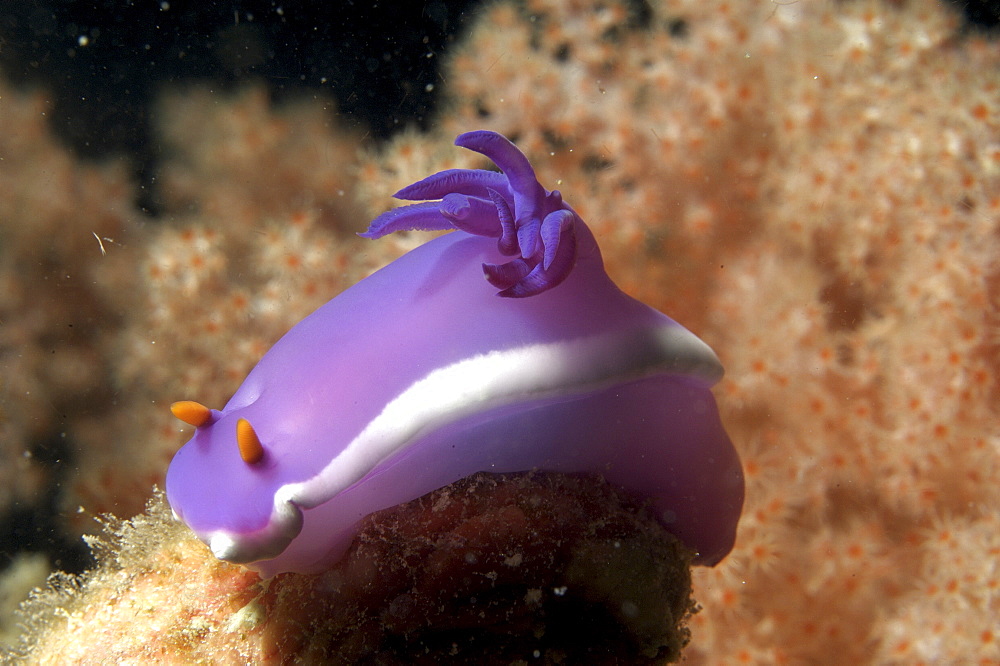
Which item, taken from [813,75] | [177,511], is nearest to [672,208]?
[813,75]

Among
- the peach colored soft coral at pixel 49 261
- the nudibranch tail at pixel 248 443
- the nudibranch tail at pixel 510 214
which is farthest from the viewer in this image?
the peach colored soft coral at pixel 49 261

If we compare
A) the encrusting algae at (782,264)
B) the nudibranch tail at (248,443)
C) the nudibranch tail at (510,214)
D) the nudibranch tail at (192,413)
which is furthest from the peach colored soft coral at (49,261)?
the nudibranch tail at (510,214)

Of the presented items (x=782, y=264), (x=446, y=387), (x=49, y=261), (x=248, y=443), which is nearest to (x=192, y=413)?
(x=248, y=443)

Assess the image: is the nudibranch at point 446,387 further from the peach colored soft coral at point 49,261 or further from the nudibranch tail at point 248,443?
the peach colored soft coral at point 49,261

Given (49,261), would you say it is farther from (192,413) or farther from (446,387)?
(446,387)

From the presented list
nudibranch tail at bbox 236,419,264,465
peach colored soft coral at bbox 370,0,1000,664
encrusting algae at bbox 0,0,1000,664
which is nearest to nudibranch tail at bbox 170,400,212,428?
nudibranch tail at bbox 236,419,264,465

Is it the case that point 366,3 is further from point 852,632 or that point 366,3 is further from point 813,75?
point 852,632

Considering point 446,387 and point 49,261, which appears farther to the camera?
point 49,261

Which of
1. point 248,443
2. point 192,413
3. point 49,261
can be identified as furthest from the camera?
point 49,261
